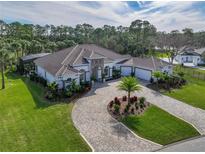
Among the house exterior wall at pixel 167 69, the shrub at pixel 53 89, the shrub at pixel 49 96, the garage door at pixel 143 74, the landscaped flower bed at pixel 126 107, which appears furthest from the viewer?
the house exterior wall at pixel 167 69

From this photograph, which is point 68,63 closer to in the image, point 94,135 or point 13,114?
point 13,114

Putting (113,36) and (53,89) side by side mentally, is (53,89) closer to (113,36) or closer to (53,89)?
(53,89)

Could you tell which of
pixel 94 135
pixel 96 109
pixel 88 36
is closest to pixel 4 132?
pixel 94 135

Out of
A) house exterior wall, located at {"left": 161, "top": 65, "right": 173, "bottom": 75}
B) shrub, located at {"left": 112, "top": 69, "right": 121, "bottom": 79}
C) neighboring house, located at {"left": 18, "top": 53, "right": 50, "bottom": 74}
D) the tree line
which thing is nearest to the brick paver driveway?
shrub, located at {"left": 112, "top": 69, "right": 121, "bottom": 79}

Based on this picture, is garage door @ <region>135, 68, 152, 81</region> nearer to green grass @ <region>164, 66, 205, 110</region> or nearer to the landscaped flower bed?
green grass @ <region>164, 66, 205, 110</region>

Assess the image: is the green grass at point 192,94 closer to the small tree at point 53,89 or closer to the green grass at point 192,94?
the green grass at point 192,94

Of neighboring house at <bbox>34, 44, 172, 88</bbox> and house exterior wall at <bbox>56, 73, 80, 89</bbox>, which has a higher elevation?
neighboring house at <bbox>34, 44, 172, 88</bbox>

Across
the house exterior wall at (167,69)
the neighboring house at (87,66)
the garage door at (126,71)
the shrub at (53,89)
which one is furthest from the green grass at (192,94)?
the shrub at (53,89)
